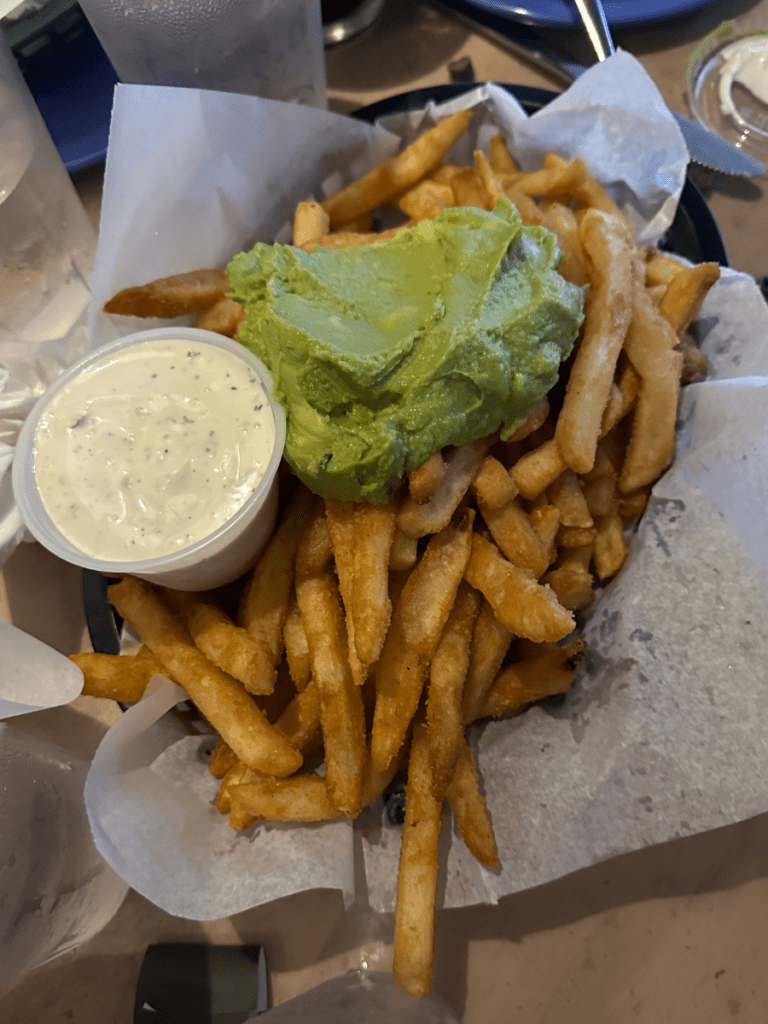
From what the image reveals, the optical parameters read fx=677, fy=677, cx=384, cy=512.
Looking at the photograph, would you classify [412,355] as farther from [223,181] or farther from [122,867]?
[122,867]

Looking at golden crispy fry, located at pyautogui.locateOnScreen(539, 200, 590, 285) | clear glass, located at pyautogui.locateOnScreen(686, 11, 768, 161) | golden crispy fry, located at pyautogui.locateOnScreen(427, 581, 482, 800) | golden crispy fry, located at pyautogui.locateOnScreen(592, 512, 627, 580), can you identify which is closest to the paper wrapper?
golden crispy fry, located at pyautogui.locateOnScreen(592, 512, 627, 580)

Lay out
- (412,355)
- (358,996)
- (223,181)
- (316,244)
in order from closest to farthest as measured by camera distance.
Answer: (412,355), (358,996), (316,244), (223,181)

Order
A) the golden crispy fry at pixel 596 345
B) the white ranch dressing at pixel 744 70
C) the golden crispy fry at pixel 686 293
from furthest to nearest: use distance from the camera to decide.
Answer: the white ranch dressing at pixel 744 70 → the golden crispy fry at pixel 686 293 → the golden crispy fry at pixel 596 345

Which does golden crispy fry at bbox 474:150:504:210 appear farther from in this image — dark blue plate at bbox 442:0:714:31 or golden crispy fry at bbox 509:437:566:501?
dark blue plate at bbox 442:0:714:31

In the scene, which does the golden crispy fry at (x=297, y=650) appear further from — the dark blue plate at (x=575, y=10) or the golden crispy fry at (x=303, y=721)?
the dark blue plate at (x=575, y=10)

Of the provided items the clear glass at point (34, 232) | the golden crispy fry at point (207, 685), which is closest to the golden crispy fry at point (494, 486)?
the golden crispy fry at point (207, 685)

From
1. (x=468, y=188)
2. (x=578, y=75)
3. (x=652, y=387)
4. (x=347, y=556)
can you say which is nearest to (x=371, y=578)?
(x=347, y=556)

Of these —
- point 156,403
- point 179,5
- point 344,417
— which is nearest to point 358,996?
point 344,417
